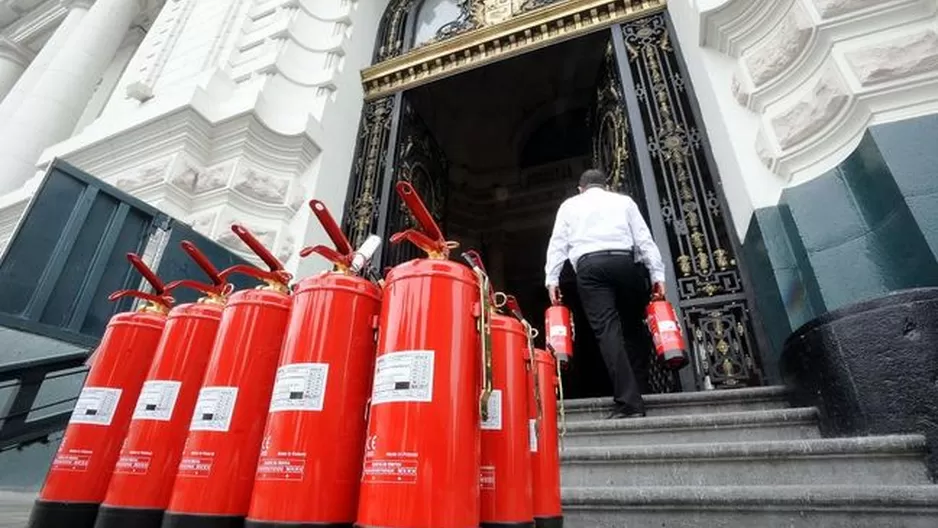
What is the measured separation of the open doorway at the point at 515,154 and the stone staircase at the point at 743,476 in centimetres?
317

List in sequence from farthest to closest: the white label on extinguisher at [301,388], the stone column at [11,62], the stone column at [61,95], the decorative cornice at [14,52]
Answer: the decorative cornice at [14,52]
the stone column at [11,62]
the stone column at [61,95]
the white label on extinguisher at [301,388]

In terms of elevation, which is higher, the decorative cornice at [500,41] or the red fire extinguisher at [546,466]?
the decorative cornice at [500,41]

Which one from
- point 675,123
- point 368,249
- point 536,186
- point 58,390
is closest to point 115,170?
point 58,390

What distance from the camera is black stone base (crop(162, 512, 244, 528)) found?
1.00 m

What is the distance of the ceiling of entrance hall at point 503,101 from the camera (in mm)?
6777

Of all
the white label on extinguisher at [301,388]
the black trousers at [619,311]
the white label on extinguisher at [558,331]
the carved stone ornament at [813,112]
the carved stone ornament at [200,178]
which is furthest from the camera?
the carved stone ornament at [200,178]

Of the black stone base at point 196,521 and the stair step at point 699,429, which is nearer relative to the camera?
the black stone base at point 196,521

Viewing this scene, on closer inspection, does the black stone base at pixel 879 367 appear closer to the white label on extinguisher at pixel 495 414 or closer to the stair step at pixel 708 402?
the stair step at pixel 708 402

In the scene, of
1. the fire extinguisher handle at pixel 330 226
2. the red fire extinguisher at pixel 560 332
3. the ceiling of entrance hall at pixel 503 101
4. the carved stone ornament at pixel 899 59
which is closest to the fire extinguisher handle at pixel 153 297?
the fire extinguisher handle at pixel 330 226

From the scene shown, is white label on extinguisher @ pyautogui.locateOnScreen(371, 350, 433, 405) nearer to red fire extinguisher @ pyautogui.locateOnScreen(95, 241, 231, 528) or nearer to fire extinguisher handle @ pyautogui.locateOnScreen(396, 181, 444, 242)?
fire extinguisher handle @ pyautogui.locateOnScreen(396, 181, 444, 242)

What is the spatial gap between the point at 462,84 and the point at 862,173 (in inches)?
227

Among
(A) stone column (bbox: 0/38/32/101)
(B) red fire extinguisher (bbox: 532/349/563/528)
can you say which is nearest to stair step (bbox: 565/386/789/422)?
(B) red fire extinguisher (bbox: 532/349/563/528)

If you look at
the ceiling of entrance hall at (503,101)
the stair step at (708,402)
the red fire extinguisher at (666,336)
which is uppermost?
the ceiling of entrance hall at (503,101)

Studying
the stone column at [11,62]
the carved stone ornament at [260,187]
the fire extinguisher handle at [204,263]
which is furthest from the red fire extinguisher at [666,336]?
the stone column at [11,62]
